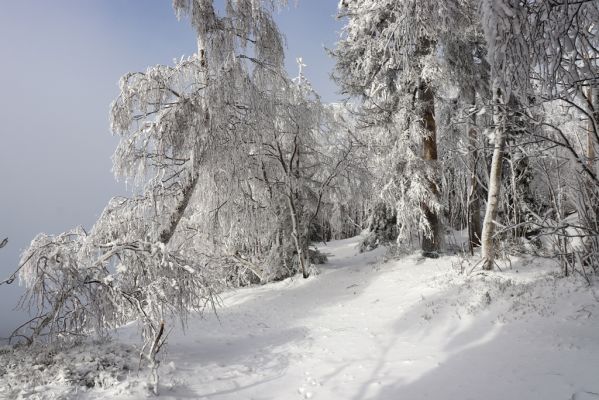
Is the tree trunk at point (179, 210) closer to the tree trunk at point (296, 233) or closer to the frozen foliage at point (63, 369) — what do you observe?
the frozen foliage at point (63, 369)

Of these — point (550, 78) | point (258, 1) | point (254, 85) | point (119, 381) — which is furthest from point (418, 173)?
point (119, 381)

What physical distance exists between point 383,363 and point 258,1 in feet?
24.5

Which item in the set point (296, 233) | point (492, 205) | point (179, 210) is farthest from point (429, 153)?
point (179, 210)

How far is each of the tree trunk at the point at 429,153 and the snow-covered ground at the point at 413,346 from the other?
6.12 ft

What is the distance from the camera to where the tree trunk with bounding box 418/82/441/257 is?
11.6m

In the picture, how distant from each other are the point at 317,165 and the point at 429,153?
376 centimetres

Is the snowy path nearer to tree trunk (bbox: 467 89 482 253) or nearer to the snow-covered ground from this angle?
the snow-covered ground

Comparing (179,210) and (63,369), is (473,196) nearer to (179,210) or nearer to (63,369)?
(179,210)

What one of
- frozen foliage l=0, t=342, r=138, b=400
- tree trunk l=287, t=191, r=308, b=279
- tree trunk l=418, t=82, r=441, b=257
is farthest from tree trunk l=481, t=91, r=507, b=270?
frozen foliage l=0, t=342, r=138, b=400

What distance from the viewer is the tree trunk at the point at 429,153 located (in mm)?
11625

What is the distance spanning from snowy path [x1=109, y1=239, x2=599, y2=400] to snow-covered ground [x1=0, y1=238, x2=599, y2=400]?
20 millimetres

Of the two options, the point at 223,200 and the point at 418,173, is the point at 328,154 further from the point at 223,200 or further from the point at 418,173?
the point at 223,200

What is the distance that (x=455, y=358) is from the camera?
542 cm

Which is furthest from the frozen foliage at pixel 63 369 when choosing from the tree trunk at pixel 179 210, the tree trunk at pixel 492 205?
the tree trunk at pixel 492 205
